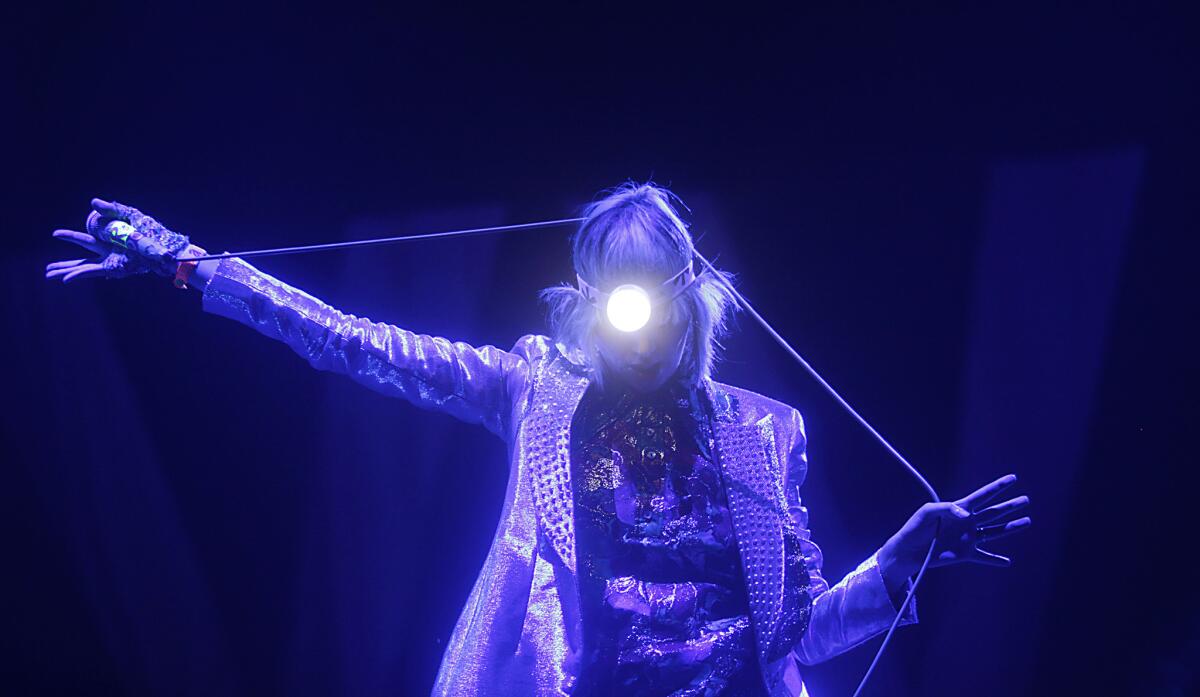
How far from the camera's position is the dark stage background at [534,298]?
6.03ft

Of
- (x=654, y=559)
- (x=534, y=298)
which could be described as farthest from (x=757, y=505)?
(x=534, y=298)

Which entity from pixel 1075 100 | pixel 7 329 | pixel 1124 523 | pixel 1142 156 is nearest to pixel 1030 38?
pixel 1075 100

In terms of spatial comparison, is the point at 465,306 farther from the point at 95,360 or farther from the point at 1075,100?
the point at 1075,100

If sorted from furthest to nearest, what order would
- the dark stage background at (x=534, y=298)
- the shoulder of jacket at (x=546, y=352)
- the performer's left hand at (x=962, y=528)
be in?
the dark stage background at (x=534, y=298), the shoulder of jacket at (x=546, y=352), the performer's left hand at (x=962, y=528)

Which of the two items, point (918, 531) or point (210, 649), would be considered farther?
point (210, 649)

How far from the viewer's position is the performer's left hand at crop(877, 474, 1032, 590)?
1.32 meters

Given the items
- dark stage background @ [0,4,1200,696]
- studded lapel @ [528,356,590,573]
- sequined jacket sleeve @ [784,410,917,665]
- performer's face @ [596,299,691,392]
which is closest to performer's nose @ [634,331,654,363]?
performer's face @ [596,299,691,392]

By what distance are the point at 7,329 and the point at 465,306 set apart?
0.88 meters

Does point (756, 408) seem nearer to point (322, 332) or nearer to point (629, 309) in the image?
point (629, 309)

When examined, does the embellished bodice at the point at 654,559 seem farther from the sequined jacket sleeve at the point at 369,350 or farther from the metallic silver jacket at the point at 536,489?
the sequined jacket sleeve at the point at 369,350

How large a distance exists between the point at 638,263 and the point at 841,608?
61cm

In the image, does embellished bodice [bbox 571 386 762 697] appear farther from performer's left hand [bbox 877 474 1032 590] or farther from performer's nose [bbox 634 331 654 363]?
performer's left hand [bbox 877 474 1032 590]

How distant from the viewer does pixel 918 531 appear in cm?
135

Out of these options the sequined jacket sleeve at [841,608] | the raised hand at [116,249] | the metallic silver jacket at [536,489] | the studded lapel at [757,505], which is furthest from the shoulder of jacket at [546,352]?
the raised hand at [116,249]
